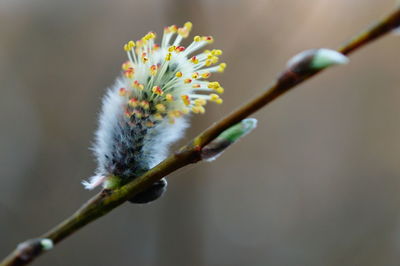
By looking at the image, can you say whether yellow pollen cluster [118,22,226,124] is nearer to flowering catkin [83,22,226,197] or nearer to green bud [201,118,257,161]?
flowering catkin [83,22,226,197]

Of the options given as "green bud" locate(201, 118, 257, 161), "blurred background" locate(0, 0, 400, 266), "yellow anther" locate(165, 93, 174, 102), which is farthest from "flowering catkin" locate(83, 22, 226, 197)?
"blurred background" locate(0, 0, 400, 266)

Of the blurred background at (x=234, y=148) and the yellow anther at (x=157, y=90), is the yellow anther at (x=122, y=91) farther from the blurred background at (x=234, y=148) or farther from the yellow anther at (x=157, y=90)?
the blurred background at (x=234, y=148)

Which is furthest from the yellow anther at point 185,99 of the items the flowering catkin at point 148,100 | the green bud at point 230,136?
the green bud at point 230,136

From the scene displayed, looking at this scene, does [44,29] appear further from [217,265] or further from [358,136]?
[358,136]

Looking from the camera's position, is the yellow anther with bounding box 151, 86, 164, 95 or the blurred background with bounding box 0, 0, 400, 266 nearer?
the yellow anther with bounding box 151, 86, 164, 95

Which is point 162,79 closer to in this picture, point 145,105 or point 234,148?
point 145,105

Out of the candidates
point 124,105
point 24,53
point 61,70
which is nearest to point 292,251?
point 61,70
